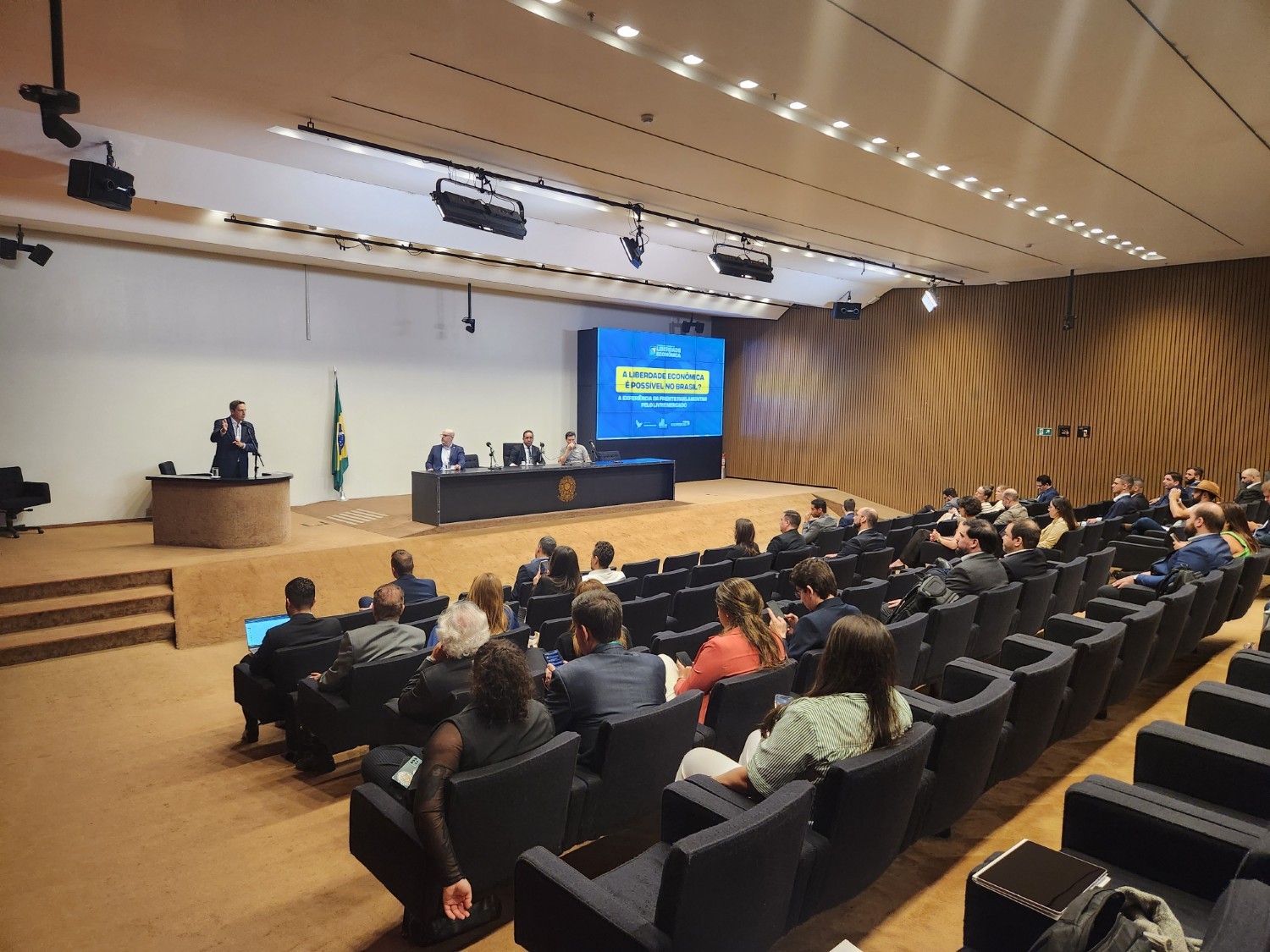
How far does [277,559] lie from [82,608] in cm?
153

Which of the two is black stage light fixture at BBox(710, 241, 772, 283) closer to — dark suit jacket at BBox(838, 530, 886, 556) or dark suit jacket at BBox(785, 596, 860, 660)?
dark suit jacket at BBox(838, 530, 886, 556)

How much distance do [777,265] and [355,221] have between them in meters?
6.33

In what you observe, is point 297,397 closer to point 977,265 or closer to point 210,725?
point 210,725

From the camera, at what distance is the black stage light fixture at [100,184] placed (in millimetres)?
5695

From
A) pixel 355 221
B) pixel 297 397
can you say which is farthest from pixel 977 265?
pixel 297 397

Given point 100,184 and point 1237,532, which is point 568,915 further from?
point 100,184

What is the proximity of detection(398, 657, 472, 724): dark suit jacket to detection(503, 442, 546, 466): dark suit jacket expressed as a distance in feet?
25.2

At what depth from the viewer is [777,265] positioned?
11773 millimetres

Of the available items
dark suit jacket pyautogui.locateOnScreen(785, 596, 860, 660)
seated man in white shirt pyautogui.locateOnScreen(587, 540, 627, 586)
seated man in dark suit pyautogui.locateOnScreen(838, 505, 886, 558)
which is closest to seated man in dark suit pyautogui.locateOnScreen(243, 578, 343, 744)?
seated man in white shirt pyautogui.locateOnScreen(587, 540, 627, 586)

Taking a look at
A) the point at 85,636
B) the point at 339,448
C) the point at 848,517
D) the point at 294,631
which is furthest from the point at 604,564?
the point at 339,448

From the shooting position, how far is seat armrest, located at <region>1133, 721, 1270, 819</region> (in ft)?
7.32

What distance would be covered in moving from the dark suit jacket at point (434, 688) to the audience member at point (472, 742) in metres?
0.47

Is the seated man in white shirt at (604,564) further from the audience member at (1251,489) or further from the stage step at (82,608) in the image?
the audience member at (1251,489)

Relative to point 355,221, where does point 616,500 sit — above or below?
below
